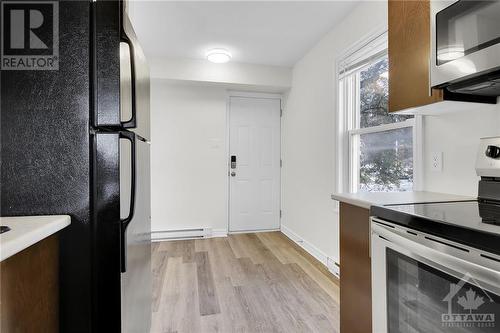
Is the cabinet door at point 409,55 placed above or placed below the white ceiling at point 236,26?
below

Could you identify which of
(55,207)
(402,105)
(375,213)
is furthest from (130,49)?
(402,105)

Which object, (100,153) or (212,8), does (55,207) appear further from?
(212,8)

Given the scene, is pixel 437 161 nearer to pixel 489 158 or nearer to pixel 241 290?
pixel 489 158

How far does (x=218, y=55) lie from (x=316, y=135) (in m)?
1.59

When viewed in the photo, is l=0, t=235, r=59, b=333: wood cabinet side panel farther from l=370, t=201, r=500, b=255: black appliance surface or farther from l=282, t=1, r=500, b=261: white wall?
l=282, t=1, r=500, b=261: white wall

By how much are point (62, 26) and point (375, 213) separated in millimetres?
1493

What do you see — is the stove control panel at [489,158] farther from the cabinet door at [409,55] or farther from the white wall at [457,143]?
the cabinet door at [409,55]

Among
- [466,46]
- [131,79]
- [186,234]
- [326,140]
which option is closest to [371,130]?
[326,140]

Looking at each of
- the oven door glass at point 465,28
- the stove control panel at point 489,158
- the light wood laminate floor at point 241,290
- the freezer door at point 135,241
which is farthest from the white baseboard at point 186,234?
the oven door glass at point 465,28

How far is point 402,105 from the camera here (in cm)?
154

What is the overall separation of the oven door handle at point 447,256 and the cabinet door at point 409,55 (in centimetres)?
74

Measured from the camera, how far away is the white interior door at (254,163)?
4.27m

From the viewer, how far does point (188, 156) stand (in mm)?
4062

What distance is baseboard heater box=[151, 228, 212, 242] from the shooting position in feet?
12.9
